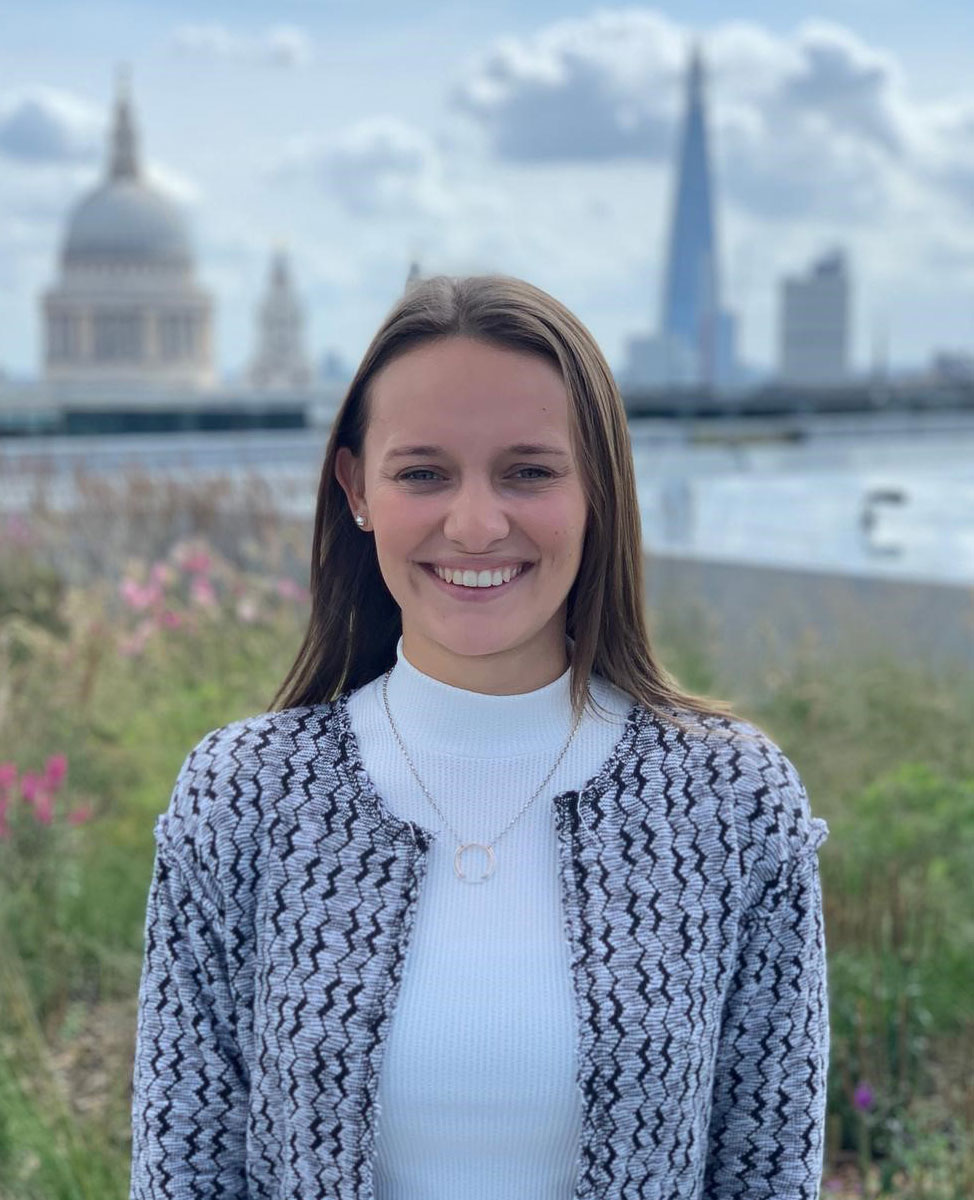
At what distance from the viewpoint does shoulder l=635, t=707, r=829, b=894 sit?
1834mm

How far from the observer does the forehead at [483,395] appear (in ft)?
5.91

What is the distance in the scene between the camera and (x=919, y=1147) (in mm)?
3496

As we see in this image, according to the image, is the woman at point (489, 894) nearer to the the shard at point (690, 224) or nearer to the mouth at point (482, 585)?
the mouth at point (482, 585)

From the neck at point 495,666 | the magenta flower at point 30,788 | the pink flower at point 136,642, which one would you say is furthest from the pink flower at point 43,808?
the neck at point 495,666

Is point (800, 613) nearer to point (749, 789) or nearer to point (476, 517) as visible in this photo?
point (749, 789)

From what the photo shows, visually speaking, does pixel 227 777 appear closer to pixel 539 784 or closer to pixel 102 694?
pixel 539 784

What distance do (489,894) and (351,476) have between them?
1.93ft

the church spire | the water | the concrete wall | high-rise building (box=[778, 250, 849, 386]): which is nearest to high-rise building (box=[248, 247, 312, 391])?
the church spire

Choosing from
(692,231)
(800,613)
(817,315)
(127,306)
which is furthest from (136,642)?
(692,231)

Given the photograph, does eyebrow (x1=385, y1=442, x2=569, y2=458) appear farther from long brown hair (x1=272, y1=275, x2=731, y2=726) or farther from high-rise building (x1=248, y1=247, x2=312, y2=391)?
high-rise building (x1=248, y1=247, x2=312, y2=391)

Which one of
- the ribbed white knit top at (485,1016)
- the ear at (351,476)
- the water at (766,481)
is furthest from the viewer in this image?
the water at (766,481)

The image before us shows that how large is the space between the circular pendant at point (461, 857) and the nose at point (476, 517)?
36 cm

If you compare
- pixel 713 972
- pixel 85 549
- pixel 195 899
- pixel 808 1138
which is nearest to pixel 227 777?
pixel 195 899

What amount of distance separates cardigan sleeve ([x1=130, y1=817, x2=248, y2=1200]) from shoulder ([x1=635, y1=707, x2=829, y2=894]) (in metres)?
0.60
